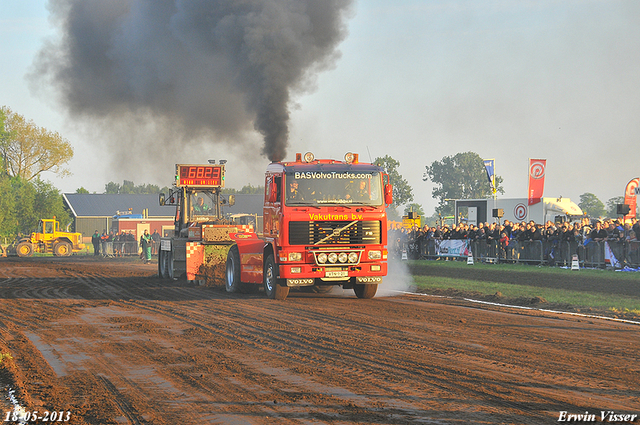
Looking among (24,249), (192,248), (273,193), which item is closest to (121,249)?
(24,249)

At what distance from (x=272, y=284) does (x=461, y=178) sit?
119 m

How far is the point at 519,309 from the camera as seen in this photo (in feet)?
42.6

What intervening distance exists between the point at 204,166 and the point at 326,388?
15.7 m

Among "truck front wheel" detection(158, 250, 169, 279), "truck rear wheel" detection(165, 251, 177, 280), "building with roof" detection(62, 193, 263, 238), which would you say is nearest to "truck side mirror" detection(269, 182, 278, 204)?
"truck rear wheel" detection(165, 251, 177, 280)

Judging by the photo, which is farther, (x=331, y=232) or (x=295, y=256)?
(x=331, y=232)

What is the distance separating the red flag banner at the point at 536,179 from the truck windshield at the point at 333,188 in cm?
2269

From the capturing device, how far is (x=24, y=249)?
4703cm

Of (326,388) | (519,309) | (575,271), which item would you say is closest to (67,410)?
(326,388)

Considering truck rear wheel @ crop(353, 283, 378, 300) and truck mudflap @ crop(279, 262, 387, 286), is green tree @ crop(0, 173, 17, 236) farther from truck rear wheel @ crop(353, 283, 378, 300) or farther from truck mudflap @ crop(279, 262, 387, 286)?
truck mudflap @ crop(279, 262, 387, 286)

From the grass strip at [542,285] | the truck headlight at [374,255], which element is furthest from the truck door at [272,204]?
the grass strip at [542,285]

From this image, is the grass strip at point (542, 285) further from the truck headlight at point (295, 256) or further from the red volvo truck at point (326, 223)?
the truck headlight at point (295, 256)

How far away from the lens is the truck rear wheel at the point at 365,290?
15.3 meters

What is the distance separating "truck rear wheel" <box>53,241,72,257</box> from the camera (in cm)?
4853

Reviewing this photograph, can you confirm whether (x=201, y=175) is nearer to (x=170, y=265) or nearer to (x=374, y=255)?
(x=170, y=265)
